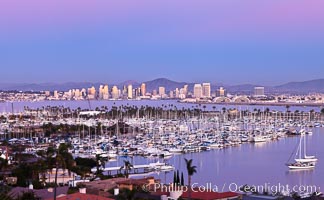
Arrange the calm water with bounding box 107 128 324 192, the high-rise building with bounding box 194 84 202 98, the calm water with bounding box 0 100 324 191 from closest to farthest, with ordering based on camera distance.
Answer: the calm water with bounding box 107 128 324 192 → the calm water with bounding box 0 100 324 191 → the high-rise building with bounding box 194 84 202 98

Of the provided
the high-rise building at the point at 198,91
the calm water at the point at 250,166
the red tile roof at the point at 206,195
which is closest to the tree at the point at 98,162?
the calm water at the point at 250,166

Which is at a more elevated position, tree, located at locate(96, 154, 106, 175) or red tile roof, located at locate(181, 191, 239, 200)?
red tile roof, located at locate(181, 191, 239, 200)

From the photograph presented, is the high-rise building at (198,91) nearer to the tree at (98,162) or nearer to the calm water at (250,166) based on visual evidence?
the calm water at (250,166)

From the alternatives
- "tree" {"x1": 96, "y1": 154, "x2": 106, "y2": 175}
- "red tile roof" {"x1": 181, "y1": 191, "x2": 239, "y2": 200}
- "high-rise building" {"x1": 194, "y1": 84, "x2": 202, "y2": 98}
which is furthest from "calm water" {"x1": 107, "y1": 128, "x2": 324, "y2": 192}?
"high-rise building" {"x1": 194, "y1": 84, "x2": 202, "y2": 98}

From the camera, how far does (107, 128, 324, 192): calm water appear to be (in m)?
24.5

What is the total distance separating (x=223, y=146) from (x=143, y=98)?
128591 millimetres

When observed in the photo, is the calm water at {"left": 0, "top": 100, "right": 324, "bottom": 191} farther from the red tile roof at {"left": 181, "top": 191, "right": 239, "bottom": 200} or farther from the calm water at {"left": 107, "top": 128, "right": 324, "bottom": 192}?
the red tile roof at {"left": 181, "top": 191, "right": 239, "bottom": 200}

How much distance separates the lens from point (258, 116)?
2795 inches

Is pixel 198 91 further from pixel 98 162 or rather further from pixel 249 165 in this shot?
pixel 98 162

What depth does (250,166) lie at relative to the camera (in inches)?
1157

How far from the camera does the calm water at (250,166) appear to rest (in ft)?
80.3

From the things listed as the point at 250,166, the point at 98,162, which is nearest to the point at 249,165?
the point at 250,166

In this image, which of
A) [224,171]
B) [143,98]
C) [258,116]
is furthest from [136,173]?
[143,98]

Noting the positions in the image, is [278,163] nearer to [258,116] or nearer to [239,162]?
[239,162]
